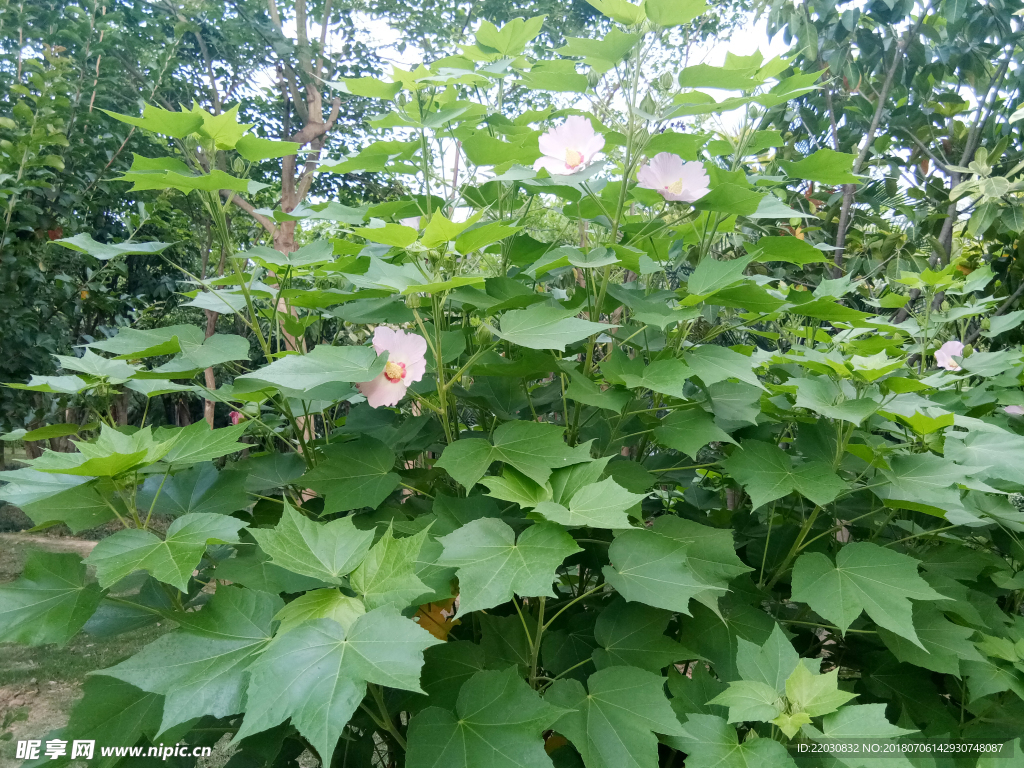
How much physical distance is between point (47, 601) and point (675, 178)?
986mm

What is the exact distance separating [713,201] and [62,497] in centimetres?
98

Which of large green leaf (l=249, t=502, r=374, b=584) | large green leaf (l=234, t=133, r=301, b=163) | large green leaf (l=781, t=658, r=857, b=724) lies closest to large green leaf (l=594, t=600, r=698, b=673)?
large green leaf (l=781, t=658, r=857, b=724)

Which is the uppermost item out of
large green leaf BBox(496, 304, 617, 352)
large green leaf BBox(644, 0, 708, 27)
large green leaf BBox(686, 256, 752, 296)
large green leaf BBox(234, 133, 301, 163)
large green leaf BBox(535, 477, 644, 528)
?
large green leaf BBox(644, 0, 708, 27)

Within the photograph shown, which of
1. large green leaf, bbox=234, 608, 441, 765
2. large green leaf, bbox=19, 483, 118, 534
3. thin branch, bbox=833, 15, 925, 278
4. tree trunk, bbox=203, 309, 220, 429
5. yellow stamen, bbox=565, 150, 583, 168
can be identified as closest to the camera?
large green leaf, bbox=234, 608, 441, 765

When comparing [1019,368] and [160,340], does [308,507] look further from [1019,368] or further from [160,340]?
[1019,368]

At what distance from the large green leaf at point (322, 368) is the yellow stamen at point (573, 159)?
1.30 feet

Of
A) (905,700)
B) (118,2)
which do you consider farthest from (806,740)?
(118,2)

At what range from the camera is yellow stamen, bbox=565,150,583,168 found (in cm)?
95

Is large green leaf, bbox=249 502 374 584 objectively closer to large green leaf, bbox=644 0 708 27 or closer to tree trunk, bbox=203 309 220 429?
tree trunk, bbox=203 309 220 429

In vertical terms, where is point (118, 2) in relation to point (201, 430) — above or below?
above

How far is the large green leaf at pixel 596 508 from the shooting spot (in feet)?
2.22

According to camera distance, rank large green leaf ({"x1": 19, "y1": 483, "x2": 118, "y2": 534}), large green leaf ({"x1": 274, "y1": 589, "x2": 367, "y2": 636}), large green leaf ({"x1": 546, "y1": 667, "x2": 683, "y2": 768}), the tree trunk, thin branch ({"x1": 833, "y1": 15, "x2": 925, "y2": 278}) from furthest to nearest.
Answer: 1. thin branch ({"x1": 833, "y1": 15, "x2": 925, "y2": 278})
2. the tree trunk
3. large green leaf ({"x1": 19, "y1": 483, "x2": 118, "y2": 534})
4. large green leaf ({"x1": 546, "y1": 667, "x2": 683, "y2": 768})
5. large green leaf ({"x1": 274, "y1": 589, "x2": 367, "y2": 636})

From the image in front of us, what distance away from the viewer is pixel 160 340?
102 cm
